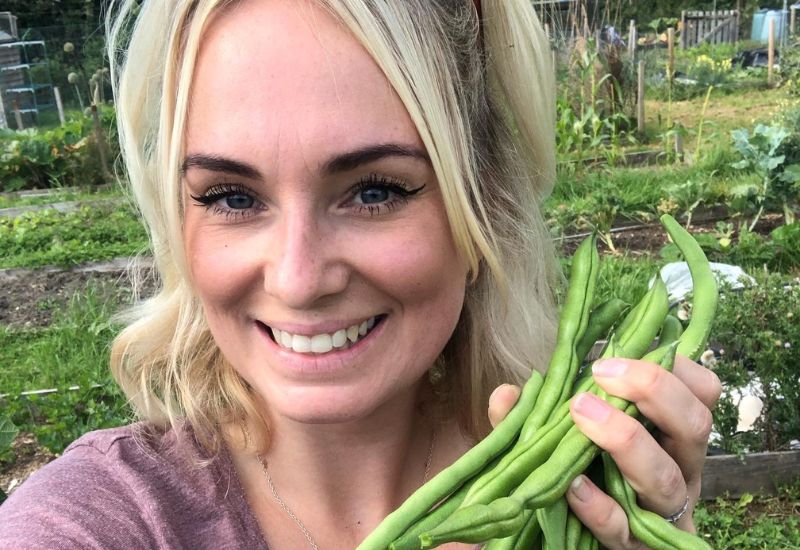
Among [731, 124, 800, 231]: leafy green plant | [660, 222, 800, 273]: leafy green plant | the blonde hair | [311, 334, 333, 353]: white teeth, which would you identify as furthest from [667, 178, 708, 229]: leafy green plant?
[311, 334, 333, 353]: white teeth

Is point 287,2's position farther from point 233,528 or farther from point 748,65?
point 748,65

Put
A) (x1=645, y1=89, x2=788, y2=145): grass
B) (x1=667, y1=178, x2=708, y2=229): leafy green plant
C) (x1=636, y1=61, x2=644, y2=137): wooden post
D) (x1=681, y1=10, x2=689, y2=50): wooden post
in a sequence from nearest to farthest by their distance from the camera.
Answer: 1. (x1=667, y1=178, x2=708, y2=229): leafy green plant
2. (x1=636, y1=61, x2=644, y2=137): wooden post
3. (x1=645, y1=89, x2=788, y2=145): grass
4. (x1=681, y1=10, x2=689, y2=50): wooden post

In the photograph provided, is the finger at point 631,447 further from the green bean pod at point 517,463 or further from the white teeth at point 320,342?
the white teeth at point 320,342

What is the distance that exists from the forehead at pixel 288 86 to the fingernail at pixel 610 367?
0.49 meters

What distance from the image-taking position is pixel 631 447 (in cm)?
111

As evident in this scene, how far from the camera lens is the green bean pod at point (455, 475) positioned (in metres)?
1.04

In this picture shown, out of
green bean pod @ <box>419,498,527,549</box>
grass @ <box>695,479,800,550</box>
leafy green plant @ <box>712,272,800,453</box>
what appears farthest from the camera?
leafy green plant @ <box>712,272,800,453</box>

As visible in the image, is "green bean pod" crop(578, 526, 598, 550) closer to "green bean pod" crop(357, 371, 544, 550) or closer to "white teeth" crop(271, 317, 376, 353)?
"green bean pod" crop(357, 371, 544, 550)

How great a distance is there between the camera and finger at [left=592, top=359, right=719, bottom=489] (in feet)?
3.73

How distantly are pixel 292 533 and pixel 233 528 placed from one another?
0.15 metres

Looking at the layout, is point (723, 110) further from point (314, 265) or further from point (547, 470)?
point (547, 470)

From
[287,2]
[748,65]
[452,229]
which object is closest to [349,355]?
[452,229]

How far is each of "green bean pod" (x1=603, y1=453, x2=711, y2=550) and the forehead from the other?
0.62 metres

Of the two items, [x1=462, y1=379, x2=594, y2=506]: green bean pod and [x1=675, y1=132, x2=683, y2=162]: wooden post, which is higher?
[x1=462, y1=379, x2=594, y2=506]: green bean pod
